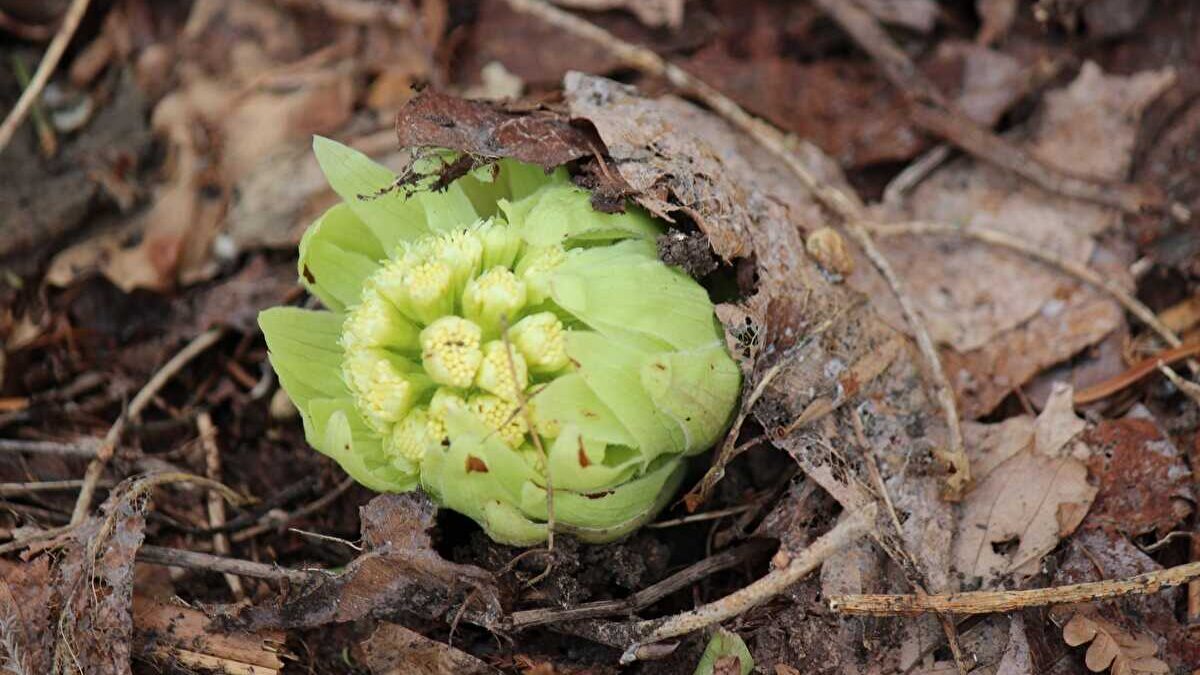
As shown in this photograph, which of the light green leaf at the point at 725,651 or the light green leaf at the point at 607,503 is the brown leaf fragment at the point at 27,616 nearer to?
the light green leaf at the point at 607,503

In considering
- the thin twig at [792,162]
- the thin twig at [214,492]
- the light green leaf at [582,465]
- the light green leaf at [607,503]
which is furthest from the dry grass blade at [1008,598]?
the thin twig at [214,492]

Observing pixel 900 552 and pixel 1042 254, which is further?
pixel 1042 254

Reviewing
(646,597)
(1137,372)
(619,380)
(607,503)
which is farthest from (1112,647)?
(619,380)

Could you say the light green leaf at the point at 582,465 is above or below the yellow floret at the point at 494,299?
below

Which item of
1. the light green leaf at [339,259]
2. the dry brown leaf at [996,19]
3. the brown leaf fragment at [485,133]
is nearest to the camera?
the brown leaf fragment at [485,133]

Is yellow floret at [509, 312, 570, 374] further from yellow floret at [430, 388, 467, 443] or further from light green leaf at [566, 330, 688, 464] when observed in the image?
yellow floret at [430, 388, 467, 443]

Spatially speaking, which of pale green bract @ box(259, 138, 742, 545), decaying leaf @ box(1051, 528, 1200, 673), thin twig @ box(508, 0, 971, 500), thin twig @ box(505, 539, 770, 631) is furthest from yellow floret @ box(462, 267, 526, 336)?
decaying leaf @ box(1051, 528, 1200, 673)

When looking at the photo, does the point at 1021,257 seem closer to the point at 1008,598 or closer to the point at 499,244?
the point at 1008,598
